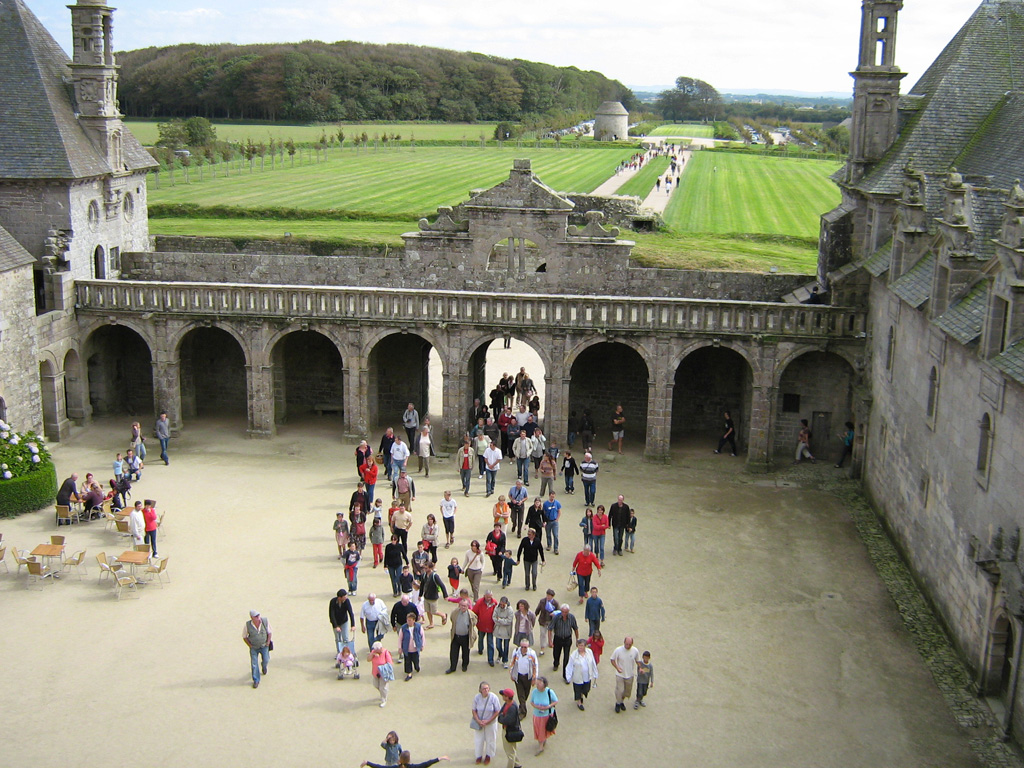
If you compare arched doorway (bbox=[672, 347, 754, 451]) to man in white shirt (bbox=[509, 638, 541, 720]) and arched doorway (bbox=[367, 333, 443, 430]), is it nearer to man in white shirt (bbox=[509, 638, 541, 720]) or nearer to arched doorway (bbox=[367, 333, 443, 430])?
arched doorway (bbox=[367, 333, 443, 430])

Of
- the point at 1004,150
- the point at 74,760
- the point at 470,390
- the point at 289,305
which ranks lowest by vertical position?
the point at 74,760

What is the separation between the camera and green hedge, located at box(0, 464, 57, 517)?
3042 centimetres

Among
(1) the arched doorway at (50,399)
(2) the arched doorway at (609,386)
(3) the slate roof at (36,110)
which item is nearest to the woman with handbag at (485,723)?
(2) the arched doorway at (609,386)

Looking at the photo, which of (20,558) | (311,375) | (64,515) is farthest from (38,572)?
(311,375)

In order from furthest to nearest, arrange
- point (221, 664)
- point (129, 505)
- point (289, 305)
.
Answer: point (289, 305)
point (129, 505)
point (221, 664)

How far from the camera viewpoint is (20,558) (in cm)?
2714

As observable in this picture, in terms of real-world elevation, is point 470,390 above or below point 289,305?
below

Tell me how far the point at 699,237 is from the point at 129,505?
1216 inches

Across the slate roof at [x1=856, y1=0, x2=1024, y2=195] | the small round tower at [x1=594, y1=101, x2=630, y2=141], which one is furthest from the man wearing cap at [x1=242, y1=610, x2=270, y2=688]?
the small round tower at [x1=594, y1=101, x2=630, y2=141]

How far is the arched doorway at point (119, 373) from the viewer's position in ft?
129

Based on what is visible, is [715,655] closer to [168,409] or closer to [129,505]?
[129,505]

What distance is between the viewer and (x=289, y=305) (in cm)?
3650

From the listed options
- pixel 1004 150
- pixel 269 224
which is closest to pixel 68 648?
pixel 1004 150

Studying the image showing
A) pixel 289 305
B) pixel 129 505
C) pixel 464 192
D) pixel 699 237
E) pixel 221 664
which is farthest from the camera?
pixel 464 192
